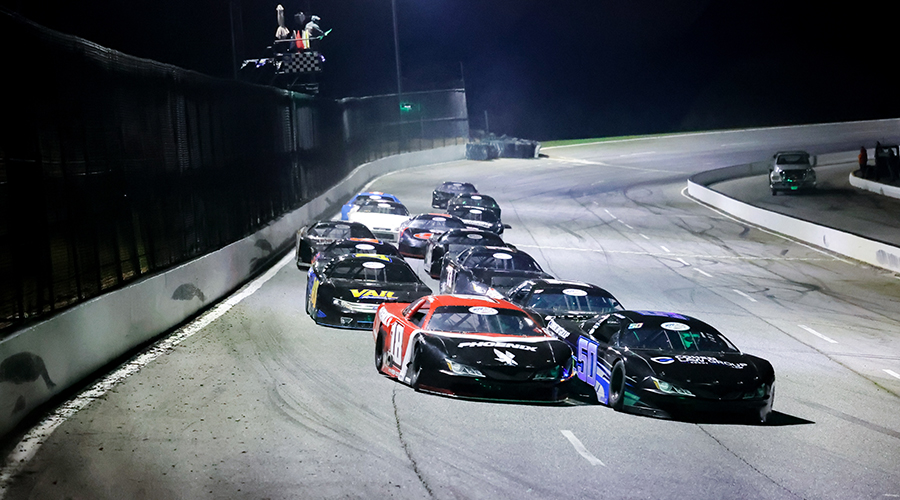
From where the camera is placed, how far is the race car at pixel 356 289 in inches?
561

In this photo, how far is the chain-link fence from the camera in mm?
9984

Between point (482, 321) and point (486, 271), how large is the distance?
5729 mm

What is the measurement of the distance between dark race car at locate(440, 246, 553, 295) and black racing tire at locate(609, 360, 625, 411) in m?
5.05

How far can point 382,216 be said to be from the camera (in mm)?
27531

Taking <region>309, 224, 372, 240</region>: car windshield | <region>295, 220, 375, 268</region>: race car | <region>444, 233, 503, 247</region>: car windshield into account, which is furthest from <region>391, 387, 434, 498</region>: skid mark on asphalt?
<region>309, 224, 372, 240</region>: car windshield

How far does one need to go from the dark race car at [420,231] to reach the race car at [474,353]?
12.0 meters

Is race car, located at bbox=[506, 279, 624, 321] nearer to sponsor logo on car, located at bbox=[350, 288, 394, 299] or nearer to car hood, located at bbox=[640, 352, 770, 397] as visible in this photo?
sponsor logo on car, located at bbox=[350, 288, 394, 299]

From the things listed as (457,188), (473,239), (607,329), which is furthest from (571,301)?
(457,188)

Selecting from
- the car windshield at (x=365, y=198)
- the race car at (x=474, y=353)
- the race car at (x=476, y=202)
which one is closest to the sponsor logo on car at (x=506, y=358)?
the race car at (x=474, y=353)

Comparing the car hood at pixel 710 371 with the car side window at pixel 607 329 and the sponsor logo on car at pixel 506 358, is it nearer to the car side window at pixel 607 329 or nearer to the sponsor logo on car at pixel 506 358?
the car side window at pixel 607 329

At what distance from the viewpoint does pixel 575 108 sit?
9419 centimetres

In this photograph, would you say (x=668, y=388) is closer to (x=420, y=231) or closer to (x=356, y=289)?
(x=356, y=289)

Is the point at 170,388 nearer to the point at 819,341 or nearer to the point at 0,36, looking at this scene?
the point at 0,36

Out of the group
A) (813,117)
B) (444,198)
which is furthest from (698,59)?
(444,198)
